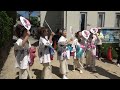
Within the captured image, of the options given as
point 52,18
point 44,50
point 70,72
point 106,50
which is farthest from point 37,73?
point 52,18

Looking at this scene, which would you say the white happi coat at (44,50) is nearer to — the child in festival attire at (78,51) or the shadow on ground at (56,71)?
the shadow on ground at (56,71)

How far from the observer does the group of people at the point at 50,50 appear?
629 cm

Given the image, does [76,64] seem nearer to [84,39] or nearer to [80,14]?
[84,39]

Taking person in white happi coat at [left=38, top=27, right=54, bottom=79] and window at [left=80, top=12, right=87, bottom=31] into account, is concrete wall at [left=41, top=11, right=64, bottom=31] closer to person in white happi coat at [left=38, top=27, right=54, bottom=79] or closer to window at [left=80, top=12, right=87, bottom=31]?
window at [left=80, top=12, right=87, bottom=31]

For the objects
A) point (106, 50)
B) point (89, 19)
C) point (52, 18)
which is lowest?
point (106, 50)

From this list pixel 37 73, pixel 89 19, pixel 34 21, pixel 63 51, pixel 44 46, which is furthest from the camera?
pixel 34 21

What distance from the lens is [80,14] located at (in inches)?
599

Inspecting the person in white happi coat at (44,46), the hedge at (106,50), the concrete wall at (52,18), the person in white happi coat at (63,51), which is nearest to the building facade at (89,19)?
the hedge at (106,50)

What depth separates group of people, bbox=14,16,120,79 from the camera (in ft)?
20.6

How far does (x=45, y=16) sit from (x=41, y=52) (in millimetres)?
11543

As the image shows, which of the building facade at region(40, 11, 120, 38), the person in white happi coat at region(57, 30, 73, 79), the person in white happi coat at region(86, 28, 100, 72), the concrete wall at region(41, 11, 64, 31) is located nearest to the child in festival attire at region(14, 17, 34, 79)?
the person in white happi coat at region(57, 30, 73, 79)

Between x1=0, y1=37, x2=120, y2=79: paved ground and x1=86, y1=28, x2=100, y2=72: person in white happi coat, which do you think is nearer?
x1=0, y1=37, x2=120, y2=79: paved ground

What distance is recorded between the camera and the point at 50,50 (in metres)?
7.18

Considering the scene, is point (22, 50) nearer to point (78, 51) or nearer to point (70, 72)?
point (70, 72)
